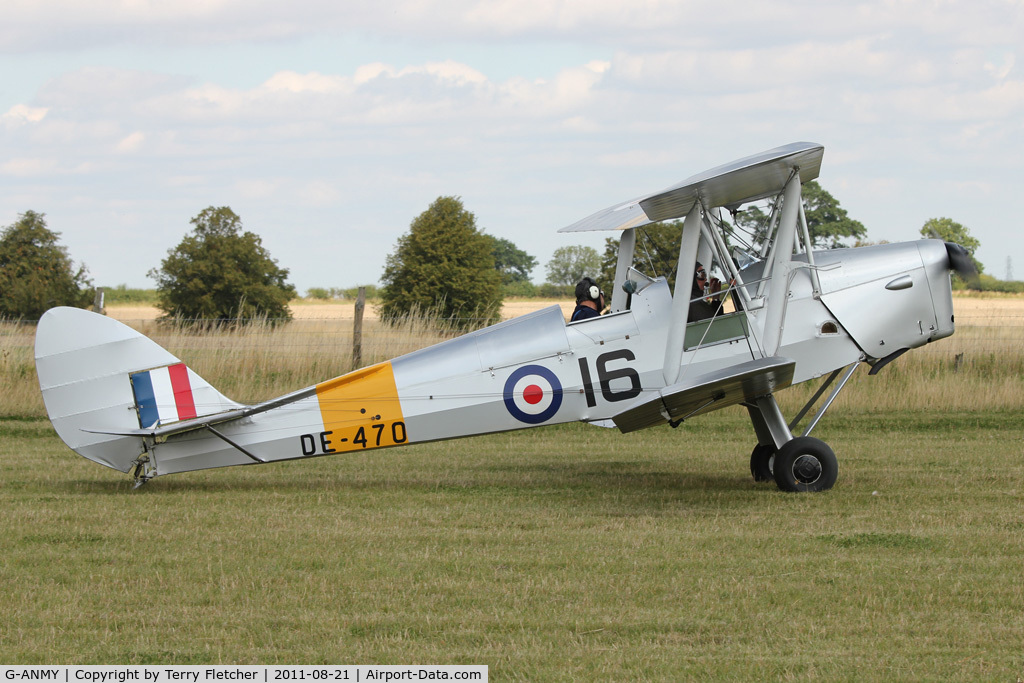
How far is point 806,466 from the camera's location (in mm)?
8250

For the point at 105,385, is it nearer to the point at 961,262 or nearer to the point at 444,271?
the point at 961,262

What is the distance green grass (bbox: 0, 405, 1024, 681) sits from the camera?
177 inches

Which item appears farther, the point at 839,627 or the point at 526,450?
the point at 526,450

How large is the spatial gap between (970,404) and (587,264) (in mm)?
35778

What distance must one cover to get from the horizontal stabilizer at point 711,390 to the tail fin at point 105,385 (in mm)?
3633

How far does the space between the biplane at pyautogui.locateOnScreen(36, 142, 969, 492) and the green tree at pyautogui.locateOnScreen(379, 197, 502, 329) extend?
50.9 feet

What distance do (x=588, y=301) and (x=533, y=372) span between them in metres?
0.95

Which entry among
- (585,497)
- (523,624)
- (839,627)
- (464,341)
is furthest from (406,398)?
(839,627)

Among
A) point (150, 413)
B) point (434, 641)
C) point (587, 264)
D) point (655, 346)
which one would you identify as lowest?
point (434, 641)

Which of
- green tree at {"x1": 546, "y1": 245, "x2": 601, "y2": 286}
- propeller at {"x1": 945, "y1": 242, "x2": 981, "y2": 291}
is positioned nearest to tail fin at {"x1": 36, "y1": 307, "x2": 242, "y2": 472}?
propeller at {"x1": 945, "y1": 242, "x2": 981, "y2": 291}

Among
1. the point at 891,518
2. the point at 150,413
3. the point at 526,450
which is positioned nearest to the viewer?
the point at 891,518

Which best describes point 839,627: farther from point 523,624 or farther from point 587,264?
point 587,264

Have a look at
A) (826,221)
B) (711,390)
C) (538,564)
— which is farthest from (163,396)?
(826,221)

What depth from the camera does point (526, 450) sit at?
11773 mm
